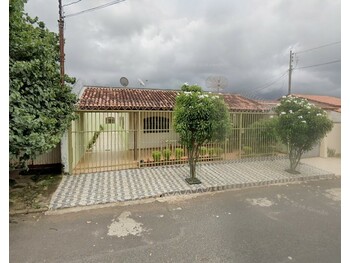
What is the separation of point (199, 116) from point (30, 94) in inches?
159

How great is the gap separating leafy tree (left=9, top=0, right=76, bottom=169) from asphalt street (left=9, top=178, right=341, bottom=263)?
61.9 inches

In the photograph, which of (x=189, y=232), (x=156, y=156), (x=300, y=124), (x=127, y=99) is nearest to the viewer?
(x=189, y=232)

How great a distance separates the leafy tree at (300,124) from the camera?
275 inches

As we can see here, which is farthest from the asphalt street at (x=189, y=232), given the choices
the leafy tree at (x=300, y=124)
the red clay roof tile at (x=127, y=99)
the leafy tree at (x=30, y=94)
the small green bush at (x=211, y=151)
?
the red clay roof tile at (x=127, y=99)

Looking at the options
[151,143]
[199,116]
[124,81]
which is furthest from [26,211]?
[124,81]

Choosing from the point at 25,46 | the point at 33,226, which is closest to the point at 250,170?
the point at 33,226

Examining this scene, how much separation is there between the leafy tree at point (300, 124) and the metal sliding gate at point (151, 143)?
1.99 metres

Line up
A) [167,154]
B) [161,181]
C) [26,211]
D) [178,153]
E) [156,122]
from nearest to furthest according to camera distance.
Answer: [26,211] < [161,181] < [167,154] < [178,153] < [156,122]

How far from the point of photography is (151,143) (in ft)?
31.3

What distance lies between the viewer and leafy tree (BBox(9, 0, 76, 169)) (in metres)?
3.77

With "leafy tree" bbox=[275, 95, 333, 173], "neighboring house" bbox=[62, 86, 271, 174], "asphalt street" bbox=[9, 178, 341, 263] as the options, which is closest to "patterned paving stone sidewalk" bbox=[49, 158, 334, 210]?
"asphalt street" bbox=[9, 178, 341, 263]

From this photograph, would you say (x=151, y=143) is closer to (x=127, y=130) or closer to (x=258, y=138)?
(x=127, y=130)

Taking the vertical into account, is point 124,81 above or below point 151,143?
above

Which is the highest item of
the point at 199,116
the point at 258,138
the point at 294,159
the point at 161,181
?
the point at 199,116
